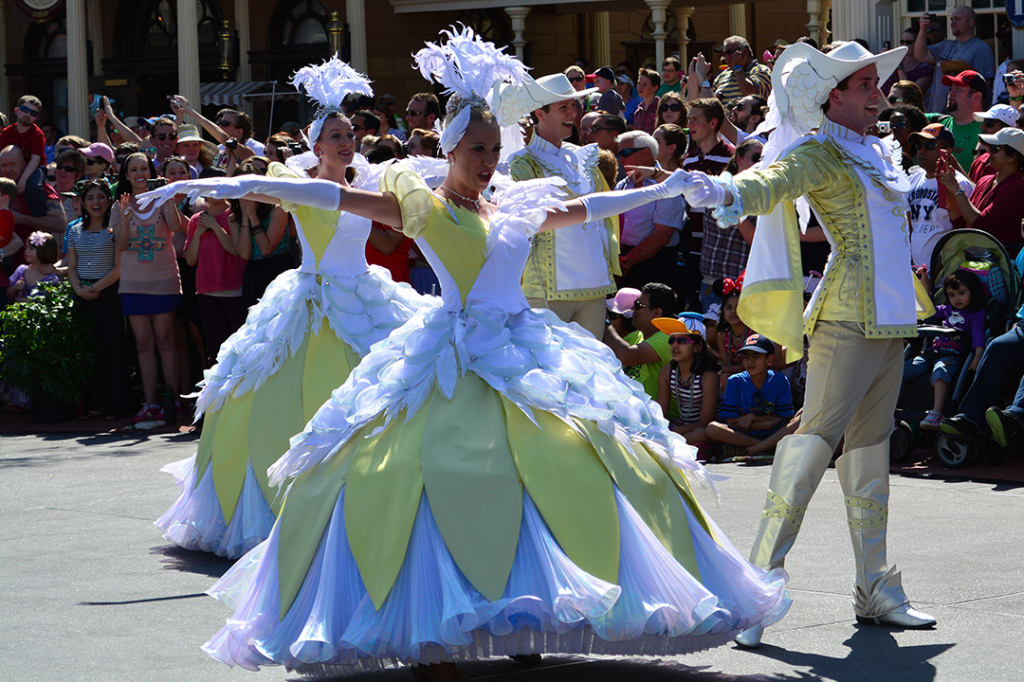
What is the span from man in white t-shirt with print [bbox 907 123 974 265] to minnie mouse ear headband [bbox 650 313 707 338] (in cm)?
149

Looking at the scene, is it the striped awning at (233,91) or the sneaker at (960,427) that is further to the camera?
the striped awning at (233,91)

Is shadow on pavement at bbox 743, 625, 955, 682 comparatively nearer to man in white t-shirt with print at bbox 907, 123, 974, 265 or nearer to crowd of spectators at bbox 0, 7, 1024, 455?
crowd of spectators at bbox 0, 7, 1024, 455

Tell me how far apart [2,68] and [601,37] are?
12426 mm

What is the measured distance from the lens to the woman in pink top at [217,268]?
33.2 ft

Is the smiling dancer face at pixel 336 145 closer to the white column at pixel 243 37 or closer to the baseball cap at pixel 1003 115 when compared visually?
the baseball cap at pixel 1003 115

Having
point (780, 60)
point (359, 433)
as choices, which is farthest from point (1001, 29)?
point (359, 433)

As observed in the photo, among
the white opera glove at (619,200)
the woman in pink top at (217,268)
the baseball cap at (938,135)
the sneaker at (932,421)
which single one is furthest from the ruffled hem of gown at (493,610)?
the woman in pink top at (217,268)

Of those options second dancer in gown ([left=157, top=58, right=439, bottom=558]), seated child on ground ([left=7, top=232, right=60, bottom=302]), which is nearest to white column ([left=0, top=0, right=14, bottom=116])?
seated child on ground ([left=7, top=232, right=60, bottom=302])

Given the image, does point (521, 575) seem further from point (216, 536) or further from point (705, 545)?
point (216, 536)

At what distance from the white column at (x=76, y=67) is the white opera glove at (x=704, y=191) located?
2180cm

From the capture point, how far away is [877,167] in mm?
4645

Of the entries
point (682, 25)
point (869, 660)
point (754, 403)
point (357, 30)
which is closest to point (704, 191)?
point (869, 660)

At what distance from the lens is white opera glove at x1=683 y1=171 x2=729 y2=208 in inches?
162

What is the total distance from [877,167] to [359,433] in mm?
2108
